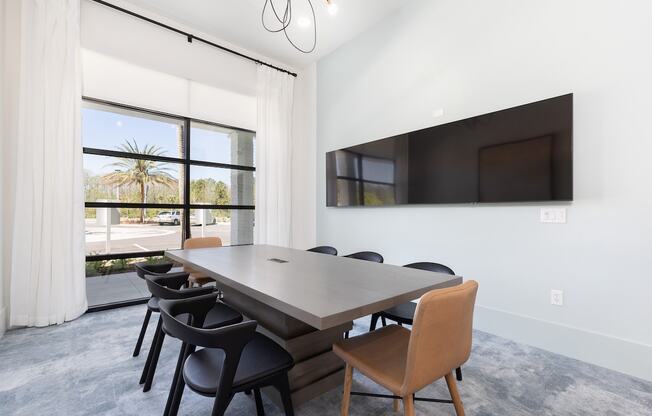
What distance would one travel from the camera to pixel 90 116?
336cm

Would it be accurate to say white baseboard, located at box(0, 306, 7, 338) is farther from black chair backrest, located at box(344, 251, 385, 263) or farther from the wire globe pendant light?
the wire globe pendant light

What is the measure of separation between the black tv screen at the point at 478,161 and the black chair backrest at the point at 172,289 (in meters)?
2.45

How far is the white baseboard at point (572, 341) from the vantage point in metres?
2.05

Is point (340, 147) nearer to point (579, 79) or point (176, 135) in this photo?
point (176, 135)

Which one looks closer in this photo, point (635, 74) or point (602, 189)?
point (635, 74)

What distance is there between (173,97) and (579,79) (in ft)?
14.4

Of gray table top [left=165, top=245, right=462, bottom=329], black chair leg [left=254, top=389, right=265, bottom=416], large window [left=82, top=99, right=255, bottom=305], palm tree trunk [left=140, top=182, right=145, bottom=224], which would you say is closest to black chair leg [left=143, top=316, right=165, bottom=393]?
gray table top [left=165, top=245, right=462, bottom=329]

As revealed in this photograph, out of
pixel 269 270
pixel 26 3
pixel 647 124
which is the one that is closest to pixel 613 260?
pixel 647 124

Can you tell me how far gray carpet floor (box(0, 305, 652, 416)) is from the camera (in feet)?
5.50

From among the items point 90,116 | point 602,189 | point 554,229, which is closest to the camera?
point 602,189

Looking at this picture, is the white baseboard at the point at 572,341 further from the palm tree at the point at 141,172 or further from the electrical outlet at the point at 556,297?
the palm tree at the point at 141,172

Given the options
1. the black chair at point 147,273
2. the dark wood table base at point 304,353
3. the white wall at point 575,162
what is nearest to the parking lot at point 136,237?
the black chair at point 147,273

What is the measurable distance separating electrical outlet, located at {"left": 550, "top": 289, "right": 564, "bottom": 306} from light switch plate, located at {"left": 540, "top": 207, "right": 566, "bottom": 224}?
22.8 inches

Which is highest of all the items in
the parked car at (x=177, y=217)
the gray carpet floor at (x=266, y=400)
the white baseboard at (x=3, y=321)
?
the parked car at (x=177, y=217)
